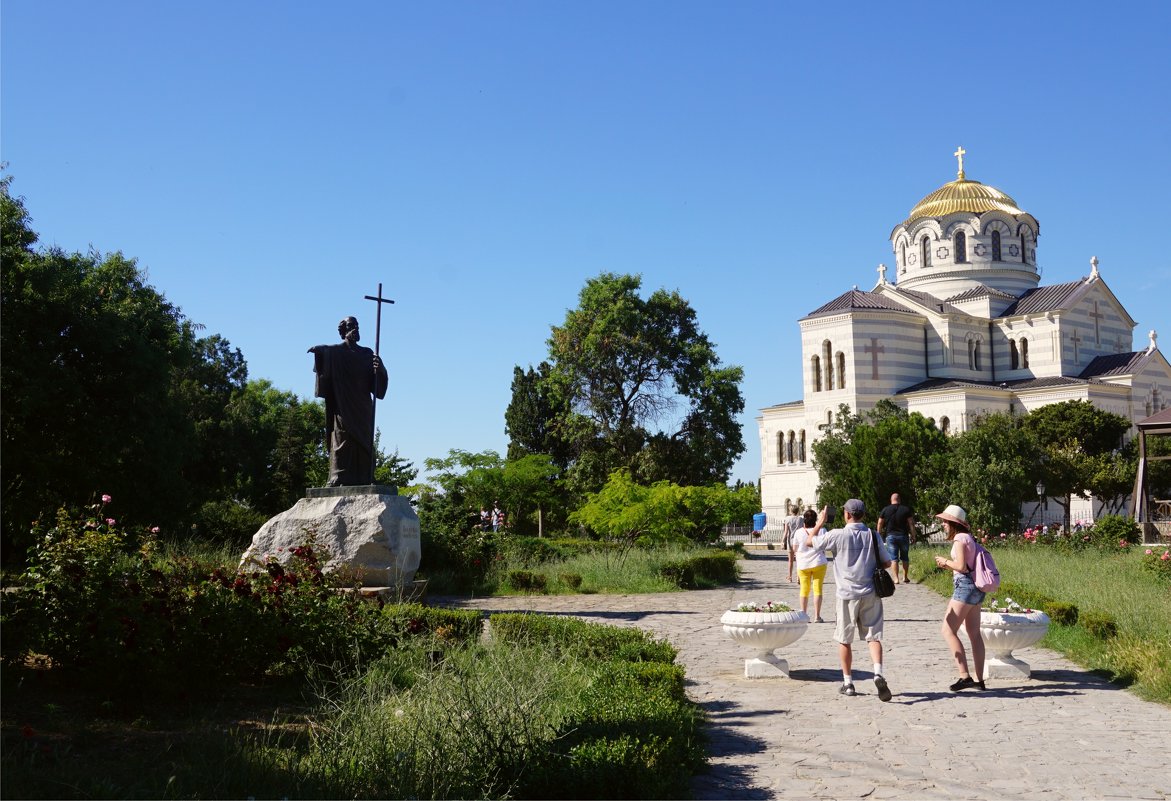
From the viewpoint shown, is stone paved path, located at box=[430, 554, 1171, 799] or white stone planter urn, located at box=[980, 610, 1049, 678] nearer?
stone paved path, located at box=[430, 554, 1171, 799]

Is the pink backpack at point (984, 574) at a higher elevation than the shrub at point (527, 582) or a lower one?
higher

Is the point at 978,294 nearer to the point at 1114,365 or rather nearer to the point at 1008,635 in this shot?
the point at 1114,365

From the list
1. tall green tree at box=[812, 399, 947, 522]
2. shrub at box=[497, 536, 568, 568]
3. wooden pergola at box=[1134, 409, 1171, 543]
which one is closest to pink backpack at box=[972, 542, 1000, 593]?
shrub at box=[497, 536, 568, 568]

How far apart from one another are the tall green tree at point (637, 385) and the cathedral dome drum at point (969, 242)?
18.0 metres

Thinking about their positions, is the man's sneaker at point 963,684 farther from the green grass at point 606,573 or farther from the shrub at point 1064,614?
the green grass at point 606,573

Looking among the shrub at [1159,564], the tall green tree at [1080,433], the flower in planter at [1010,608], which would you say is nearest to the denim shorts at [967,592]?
the flower in planter at [1010,608]

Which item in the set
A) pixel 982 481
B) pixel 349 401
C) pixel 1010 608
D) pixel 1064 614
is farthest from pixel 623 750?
pixel 982 481

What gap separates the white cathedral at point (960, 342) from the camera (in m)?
48.3

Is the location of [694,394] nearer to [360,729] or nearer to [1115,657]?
[1115,657]

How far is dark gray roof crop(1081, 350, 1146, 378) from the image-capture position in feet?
162

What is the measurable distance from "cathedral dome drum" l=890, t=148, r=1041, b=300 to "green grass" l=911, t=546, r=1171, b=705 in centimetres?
3269

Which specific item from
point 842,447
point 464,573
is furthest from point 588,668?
point 842,447

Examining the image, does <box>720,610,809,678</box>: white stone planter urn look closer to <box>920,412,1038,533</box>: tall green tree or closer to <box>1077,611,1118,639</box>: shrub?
<box>1077,611,1118,639</box>: shrub

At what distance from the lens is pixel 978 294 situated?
2057 inches
